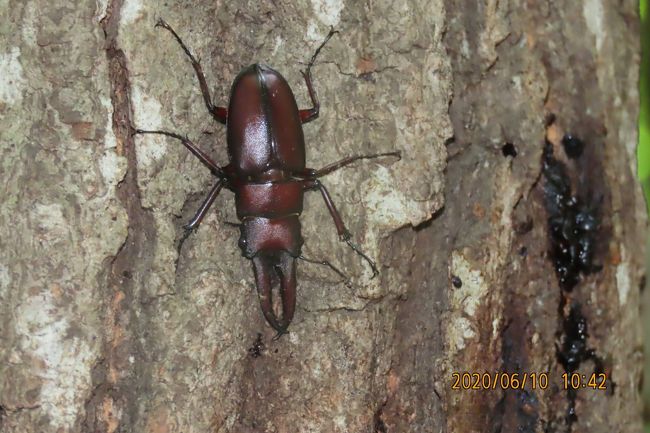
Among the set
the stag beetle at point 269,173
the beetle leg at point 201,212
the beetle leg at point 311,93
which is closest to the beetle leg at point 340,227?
the stag beetle at point 269,173

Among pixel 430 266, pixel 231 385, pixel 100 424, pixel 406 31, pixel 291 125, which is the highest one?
pixel 406 31

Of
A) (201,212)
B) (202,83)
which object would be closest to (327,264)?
(201,212)

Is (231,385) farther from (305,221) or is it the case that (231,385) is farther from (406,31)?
(406,31)

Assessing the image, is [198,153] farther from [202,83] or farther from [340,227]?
[340,227]

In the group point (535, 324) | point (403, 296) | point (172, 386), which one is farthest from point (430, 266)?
point (172, 386)

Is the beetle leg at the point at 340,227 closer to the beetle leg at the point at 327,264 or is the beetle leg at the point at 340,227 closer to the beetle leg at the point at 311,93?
the beetle leg at the point at 327,264

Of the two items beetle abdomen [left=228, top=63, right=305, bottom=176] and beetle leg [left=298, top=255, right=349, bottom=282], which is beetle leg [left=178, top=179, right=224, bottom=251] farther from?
beetle leg [left=298, top=255, right=349, bottom=282]
